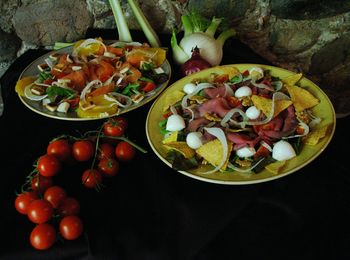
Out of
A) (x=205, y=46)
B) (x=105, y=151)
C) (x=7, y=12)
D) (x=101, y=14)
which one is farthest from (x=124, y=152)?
(x=7, y=12)

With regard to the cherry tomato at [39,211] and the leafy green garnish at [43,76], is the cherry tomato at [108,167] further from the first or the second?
the leafy green garnish at [43,76]

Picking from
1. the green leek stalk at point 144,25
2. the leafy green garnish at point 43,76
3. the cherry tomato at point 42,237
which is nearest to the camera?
the cherry tomato at point 42,237

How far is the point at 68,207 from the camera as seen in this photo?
82 cm

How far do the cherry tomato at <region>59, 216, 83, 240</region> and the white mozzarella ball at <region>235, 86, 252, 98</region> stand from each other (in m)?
0.53

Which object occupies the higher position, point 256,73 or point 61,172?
→ point 256,73

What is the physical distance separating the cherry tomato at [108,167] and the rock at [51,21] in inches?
39.5

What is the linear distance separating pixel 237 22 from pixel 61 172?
1.13 metres

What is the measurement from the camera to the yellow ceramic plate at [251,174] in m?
0.81

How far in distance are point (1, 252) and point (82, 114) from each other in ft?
1.43

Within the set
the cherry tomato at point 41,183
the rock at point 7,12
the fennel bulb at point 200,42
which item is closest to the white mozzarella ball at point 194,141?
the cherry tomato at point 41,183

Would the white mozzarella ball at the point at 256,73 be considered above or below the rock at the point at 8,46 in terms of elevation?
above

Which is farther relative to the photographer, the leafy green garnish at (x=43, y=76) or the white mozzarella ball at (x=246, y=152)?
the leafy green garnish at (x=43, y=76)

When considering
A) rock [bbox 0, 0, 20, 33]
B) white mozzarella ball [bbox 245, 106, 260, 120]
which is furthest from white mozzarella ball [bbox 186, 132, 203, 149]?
rock [bbox 0, 0, 20, 33]

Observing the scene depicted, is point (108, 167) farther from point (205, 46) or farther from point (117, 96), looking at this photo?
point (205, 46)
